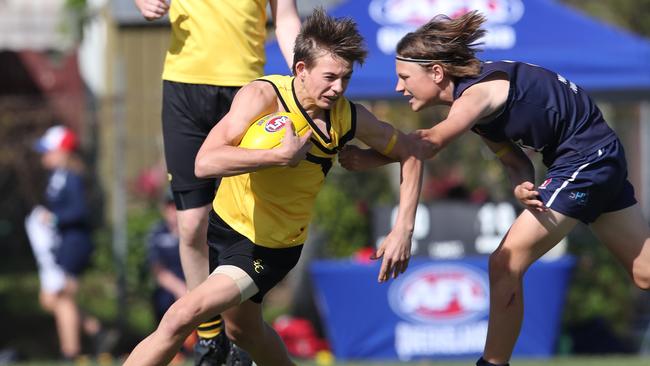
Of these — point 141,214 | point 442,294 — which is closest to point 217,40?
point 442,294

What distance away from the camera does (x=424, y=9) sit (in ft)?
Answer: 29.9

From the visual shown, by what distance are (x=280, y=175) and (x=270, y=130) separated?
10.9 inches

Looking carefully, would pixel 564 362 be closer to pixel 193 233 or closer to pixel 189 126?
pixel 193 233

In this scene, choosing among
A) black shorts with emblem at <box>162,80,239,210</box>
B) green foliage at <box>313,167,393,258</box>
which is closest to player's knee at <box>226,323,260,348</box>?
black shorts with emblem at <box>162,80,239,210</box>

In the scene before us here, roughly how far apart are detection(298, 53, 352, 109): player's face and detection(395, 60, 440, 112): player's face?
0.43 meters

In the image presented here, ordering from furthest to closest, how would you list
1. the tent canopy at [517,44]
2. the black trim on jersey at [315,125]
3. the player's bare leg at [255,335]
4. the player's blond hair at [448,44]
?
1. the tent canopy at [517,44]
2. the player's bare leg at [255,335]
3. the player's blond hair at [448,44]
4. the black trim on jersey at [315,125]

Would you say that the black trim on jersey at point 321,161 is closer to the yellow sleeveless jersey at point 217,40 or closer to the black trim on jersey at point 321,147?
the black trim on jersey at point 321,147

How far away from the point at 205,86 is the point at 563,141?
5.54 ft

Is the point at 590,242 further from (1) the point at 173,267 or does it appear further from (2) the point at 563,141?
(2) the point at 563,141

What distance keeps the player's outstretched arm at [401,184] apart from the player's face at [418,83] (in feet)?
0.98

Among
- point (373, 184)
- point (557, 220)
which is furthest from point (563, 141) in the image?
point (373, 184)

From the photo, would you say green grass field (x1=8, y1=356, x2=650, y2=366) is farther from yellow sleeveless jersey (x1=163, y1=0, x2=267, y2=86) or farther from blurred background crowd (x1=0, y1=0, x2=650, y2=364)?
yellow sleeveless jersey (x1=163, y1=0, x2=267, y2=86)

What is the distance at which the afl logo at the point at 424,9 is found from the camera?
357 inches

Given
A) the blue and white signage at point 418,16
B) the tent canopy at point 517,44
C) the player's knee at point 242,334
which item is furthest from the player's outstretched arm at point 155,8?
the blue and white signage at point 418,16
